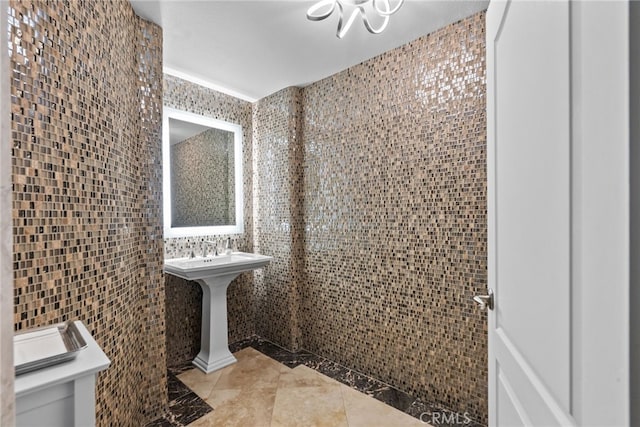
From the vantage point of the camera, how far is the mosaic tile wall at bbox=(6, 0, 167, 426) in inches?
40.8

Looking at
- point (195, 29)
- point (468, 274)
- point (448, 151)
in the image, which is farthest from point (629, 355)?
point (195, 29)

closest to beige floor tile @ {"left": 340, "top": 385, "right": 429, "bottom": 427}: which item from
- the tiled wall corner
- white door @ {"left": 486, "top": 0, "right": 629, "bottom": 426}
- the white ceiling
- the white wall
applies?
white door @ {"left": 486, "top": 0, "right": 629, "bottom": 426}

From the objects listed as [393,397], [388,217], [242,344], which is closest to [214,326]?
[242,344]

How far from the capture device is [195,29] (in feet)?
6.56

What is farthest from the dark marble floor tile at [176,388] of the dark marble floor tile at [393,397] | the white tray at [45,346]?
the white tray at [45,346]

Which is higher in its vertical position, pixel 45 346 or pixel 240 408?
pixel 45 346

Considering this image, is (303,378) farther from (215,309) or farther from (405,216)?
(405,216)

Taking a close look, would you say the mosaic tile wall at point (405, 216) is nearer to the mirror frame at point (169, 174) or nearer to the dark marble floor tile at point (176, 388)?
the mirror frame at point (169, 174)

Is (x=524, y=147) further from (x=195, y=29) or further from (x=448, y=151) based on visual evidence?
(x=195, y=29)

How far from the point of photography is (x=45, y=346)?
81cm

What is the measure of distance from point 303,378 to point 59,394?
2.00m

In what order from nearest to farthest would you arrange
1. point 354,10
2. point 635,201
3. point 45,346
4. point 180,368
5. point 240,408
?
point 635,201 → point 45,346 → point 354,10 → point 240,408 → point 180,368

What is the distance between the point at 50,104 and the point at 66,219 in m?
0.45

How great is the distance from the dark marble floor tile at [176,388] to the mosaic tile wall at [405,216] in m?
1.14
